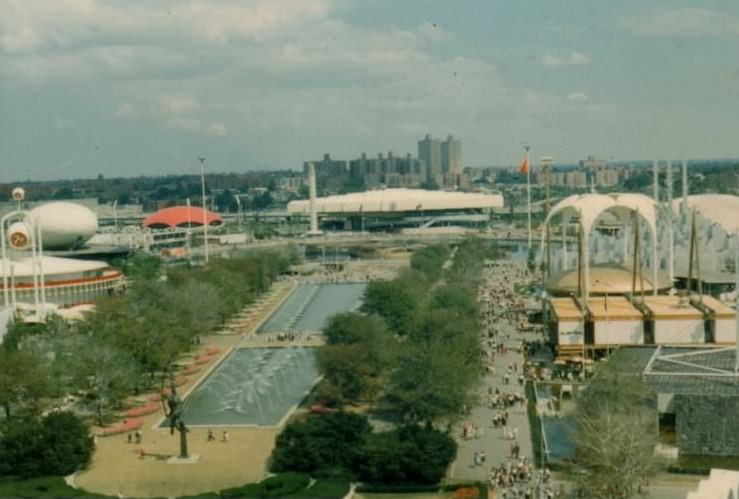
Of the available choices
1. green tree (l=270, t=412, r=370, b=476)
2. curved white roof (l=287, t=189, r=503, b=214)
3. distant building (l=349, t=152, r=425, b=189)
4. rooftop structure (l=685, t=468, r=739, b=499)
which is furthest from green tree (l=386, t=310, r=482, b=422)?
distant building (l=349, t=152, r=425, b=189)

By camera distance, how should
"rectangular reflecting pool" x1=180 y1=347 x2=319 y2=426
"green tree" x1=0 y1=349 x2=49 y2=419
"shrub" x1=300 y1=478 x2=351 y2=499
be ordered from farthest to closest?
"rectangular reflecting pool" x1=180 y1=347 x2=319 y2=426
"green tree" x1=0 y1=349 x2=49 y2=419
"shrub" x1=300 y1=478 x2=351 y2=499

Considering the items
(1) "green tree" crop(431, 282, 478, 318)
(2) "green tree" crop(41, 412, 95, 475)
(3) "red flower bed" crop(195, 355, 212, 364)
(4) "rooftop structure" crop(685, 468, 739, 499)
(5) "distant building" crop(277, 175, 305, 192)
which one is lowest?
(3) "red flower bed" crop(195, 355, 212, 364)

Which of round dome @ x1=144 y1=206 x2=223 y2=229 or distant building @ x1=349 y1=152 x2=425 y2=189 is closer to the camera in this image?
round dome @ x1=144 y1=206 x2=223 y2=229

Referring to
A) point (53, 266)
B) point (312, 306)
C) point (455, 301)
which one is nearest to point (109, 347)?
point (455, 301)

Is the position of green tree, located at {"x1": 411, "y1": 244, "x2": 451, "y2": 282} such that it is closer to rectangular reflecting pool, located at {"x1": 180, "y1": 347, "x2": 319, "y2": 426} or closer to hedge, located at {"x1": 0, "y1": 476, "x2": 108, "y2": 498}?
rectangular reflecting pool, located at {"x1": 180, "y1": 347, "x2": 319, "y2": 426}

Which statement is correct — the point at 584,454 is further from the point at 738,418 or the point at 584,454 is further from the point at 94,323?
the point at 94,323

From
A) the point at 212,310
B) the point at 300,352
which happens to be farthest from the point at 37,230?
the point at 300,352
